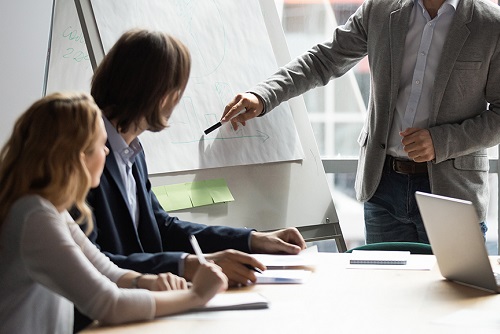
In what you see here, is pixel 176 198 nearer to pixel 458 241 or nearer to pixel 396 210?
pixel 396 210

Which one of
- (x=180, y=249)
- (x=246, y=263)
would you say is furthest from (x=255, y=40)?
(x=246, y=263)

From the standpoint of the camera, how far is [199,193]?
9.34 feet

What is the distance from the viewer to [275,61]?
3.20m

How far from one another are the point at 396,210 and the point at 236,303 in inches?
52.6

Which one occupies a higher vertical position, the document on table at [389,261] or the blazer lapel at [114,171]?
the blazer lapel at [114,171]

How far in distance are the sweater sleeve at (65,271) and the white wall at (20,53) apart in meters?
1.53

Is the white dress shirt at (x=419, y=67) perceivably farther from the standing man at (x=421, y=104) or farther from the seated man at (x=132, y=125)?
the seated man at (x=132, y=125)

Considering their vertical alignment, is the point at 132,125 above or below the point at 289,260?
above

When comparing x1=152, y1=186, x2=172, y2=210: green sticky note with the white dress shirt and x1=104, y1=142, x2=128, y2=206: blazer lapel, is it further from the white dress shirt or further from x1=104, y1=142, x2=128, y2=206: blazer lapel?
the white dress shirt

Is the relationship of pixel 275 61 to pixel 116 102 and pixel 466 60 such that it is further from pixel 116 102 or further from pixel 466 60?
pixel 116 102

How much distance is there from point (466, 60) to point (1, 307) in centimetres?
189

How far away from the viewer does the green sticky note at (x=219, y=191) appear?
287cm

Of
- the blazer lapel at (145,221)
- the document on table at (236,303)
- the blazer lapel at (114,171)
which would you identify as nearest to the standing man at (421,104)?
the blazer lapel at (145,221)

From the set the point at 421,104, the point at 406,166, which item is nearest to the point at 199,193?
the point at 406,166
